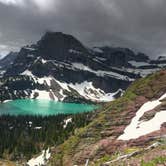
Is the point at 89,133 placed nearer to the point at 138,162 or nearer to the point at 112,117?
the point at 112,117

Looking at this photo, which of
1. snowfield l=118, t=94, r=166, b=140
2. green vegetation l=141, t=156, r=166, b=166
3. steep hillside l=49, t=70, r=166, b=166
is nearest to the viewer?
green vegetation l=141, t=156, r=166, b=166

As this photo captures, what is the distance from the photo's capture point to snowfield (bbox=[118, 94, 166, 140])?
244 feet

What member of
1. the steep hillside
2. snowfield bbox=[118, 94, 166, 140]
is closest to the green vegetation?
the steep hillside

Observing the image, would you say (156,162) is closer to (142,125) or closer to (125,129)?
(142,125)

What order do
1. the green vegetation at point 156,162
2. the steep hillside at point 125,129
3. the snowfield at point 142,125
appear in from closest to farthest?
the green vegetation at point 156,162 < the steep hillside at point 125,129 < the snowfield at point 142,125

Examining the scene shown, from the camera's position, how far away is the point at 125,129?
80688 mm

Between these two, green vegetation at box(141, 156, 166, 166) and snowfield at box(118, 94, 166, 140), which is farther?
snowfield at box(118, 94, 166, 140)

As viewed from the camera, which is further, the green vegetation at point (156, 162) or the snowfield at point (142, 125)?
the snowfield at point (142, 125)

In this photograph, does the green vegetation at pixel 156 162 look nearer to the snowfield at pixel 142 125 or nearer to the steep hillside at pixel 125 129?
the steep hillside at pixel 125 129

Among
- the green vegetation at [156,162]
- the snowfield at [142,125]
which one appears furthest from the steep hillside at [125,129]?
the green vegetation at [156,162]

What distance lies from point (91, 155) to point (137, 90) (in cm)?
3424

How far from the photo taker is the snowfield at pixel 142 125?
74.5m

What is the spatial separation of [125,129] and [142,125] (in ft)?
11.9

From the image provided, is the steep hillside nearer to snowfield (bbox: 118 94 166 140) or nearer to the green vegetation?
snowfield (bbox: 118 94 166 140)
